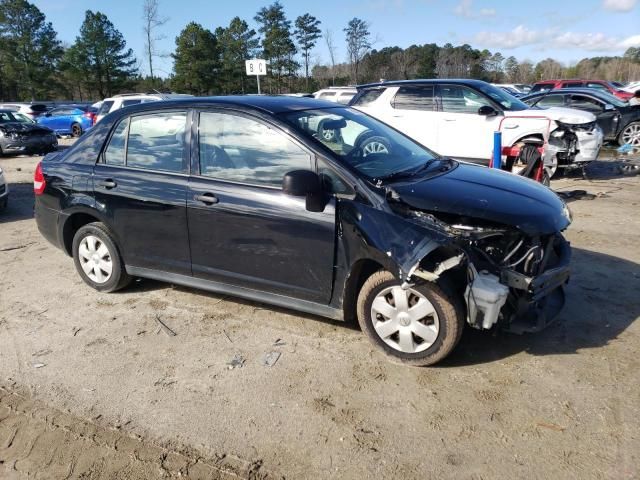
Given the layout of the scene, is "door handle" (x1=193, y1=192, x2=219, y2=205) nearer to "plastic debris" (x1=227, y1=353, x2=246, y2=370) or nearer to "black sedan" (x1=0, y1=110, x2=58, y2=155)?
"plastic debris" (x1=227, y1=353, x2=246, y2=370)

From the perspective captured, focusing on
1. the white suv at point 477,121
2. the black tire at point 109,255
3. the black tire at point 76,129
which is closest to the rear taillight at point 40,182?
the black tire at point 109,255

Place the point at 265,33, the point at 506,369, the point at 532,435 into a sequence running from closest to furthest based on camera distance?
the point at 532,435 < the point at 506,369 < the point at 265,33

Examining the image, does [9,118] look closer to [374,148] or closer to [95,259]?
[95,259]

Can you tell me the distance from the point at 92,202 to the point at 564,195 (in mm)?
7275

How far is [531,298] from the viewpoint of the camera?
3.27 metres

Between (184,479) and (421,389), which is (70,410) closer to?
(184,479)

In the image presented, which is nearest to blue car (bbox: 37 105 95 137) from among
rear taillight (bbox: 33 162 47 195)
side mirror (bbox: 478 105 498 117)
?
side mirror (bbox: 478 105 498 117)

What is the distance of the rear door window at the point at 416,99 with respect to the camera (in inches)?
371

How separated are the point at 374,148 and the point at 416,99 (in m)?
5.92

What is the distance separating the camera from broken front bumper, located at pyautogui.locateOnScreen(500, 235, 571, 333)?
3254mm

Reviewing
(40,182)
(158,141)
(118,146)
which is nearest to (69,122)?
(40,182)

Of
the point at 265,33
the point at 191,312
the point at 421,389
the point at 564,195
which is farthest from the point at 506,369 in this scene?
the point at 265,33

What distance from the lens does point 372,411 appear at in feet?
9.98

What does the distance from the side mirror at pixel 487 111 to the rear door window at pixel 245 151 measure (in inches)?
243
